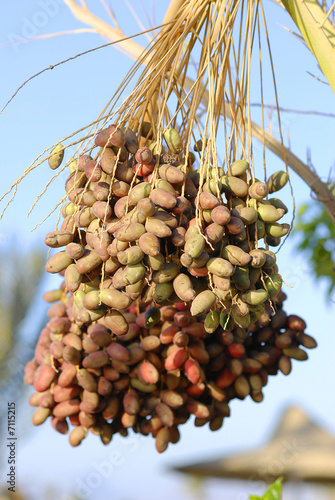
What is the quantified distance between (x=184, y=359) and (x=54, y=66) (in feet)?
2.13

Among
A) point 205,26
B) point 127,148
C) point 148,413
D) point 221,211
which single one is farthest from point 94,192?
point 148,413

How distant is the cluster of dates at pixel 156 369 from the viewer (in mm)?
→ 1243

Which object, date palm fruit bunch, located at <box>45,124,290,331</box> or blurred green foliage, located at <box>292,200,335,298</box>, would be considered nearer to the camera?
date palm fruit bunch, located at <box>45,124,290,331</box>

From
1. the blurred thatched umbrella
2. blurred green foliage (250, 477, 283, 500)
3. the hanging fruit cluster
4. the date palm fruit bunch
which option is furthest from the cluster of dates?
the blurred thatched umbrella

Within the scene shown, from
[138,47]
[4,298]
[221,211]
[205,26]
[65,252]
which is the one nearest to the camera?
[221,211]

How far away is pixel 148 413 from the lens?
1292 mm

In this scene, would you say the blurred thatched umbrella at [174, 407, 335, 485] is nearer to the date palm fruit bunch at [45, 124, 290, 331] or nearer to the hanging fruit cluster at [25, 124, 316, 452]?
the hanging fruit cluster at [25, 124, 316, 452]

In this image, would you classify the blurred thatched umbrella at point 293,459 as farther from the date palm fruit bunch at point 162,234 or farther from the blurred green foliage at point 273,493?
the date palm fruit bunch at point 162,234

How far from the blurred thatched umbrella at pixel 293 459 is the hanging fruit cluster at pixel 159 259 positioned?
6.74 m

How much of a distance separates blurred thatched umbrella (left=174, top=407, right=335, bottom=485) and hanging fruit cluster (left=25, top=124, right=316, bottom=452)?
6736mm

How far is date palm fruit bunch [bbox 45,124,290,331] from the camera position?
0.84 meters

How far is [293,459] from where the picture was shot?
24.8 feet

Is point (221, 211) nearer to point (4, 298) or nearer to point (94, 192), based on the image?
point (94, 192)

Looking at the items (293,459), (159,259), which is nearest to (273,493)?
(159,259)
